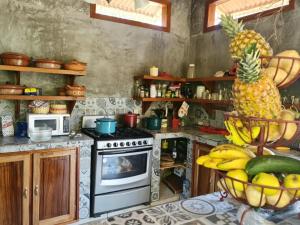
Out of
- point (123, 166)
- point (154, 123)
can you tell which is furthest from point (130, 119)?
point (123, 166)

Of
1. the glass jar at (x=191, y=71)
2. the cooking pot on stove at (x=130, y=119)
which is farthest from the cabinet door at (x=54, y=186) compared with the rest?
the glass jar at (x=191, y=71)

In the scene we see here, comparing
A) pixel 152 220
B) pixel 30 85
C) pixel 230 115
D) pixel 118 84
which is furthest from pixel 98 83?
pixel 230 115

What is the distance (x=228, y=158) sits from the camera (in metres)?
0.70

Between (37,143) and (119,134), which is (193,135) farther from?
(37,143)

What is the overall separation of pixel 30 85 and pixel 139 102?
155 cm

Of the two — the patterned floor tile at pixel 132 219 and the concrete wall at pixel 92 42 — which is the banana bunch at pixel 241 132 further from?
the concrete wall at pixel 92 42

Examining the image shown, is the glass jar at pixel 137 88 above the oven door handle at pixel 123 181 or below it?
above

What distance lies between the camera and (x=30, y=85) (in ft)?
9.88

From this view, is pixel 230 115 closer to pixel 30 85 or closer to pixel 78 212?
pixel 78 212

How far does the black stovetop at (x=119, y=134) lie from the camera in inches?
114

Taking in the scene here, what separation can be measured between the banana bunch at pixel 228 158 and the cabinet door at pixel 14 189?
2.22 metres

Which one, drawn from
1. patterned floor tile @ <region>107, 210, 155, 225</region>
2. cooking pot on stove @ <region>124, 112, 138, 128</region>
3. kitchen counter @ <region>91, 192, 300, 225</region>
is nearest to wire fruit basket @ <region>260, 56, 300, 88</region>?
kitchen counter @ <region>91, 192, 300, 225</region>

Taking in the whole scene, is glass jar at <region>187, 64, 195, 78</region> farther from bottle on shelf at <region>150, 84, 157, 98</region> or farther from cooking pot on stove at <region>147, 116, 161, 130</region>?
cooking pot on stove at <region>147, 116, 161, 130</region>

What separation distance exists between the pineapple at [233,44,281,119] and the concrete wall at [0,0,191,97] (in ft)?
9.60
